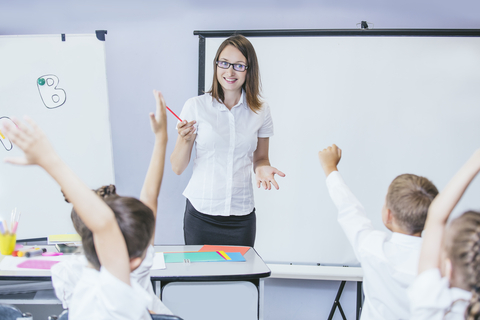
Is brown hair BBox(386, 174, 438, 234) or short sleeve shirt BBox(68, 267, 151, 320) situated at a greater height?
brown hair BBox(386, 174, 438, 234)

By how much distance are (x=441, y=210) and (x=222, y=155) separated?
1118mm

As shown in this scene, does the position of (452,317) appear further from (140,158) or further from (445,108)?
(140,158)

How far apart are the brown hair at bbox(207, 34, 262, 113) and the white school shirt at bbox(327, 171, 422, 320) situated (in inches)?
34.6

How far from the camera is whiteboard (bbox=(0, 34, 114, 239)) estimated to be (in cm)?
222

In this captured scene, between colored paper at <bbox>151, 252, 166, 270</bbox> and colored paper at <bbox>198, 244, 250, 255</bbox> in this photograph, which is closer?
colored paper at <bbox>151, 252, 166, 270</bbox>

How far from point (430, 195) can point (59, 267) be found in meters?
1.14

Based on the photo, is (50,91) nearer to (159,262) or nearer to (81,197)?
(159,262)

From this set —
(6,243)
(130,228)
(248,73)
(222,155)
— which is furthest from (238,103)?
(6,243)

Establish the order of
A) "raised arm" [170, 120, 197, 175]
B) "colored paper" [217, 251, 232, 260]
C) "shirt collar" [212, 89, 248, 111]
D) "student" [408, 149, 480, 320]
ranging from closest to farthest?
"student" [408, 149, 480, 320], "colored paper" [217, 251, 232, 260], "raised arm" [170, 120, 197, 175], "shirt collar" [212, 89, 248, 111]

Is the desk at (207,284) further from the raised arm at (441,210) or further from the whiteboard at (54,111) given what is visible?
the whiteboard at (54,111)

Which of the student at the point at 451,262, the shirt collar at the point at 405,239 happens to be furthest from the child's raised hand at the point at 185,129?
the student at the point at 451,262

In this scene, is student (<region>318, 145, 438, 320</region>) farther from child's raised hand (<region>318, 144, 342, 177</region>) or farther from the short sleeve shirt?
the short sleeve shirt

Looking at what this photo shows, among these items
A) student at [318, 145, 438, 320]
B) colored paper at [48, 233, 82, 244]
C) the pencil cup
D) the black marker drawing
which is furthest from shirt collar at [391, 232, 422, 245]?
the black marker drawing

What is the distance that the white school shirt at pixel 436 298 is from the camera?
2.78 feet
